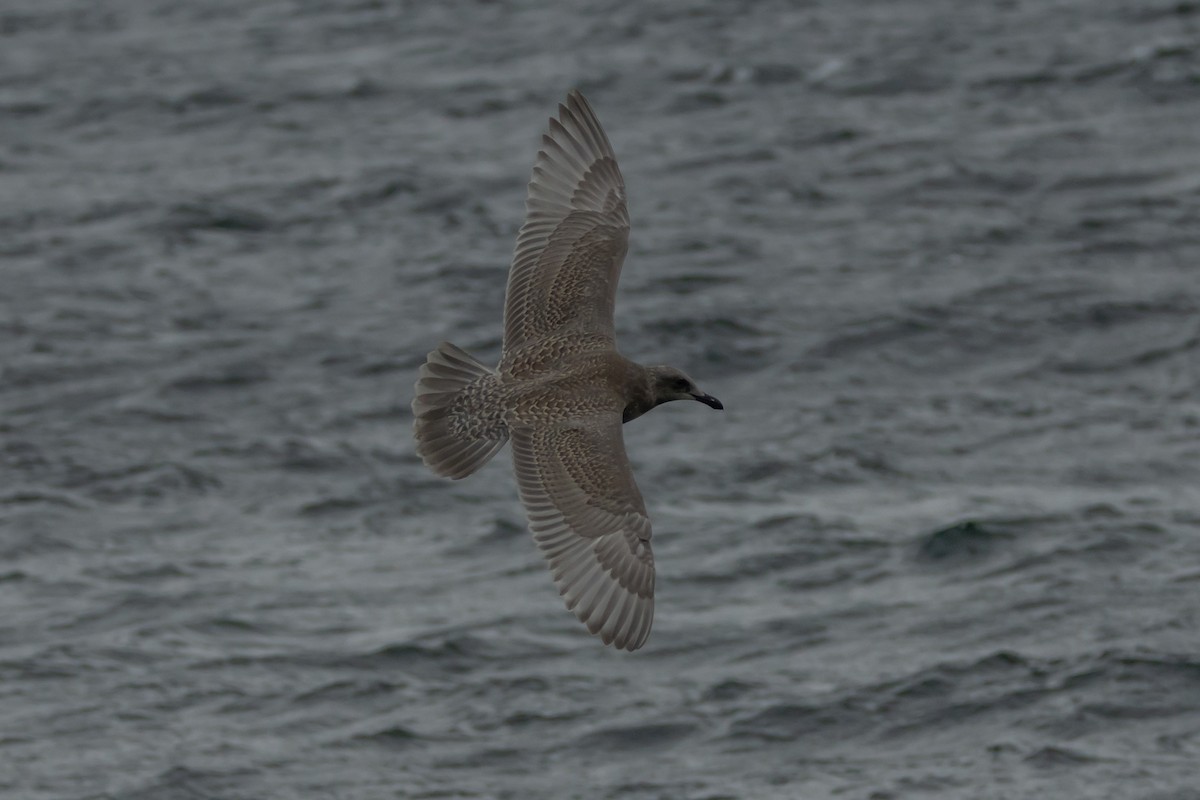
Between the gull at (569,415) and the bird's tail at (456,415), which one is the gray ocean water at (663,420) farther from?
the bird's tail at (456,415)

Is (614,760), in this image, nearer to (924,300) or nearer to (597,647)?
(597,647)

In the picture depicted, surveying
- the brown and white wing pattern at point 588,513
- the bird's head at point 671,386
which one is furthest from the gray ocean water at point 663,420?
the brown and white wing pattern at point 588,513

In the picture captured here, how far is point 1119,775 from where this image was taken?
11.8 metres

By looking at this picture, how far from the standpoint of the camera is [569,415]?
9.16 m

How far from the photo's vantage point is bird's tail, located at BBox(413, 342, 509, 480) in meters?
9.17

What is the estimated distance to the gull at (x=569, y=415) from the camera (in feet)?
29.4

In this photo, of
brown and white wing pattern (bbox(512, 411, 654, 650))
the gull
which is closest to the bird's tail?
the gull

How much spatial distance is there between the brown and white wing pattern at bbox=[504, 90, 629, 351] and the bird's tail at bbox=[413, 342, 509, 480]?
383 millimetres

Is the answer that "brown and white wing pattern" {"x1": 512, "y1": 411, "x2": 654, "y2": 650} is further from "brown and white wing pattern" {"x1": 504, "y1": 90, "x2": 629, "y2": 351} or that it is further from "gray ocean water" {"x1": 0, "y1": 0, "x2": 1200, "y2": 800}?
"gray ocean water" {"x1": 0, "y1": 0, "x2": 1200, "y2": 800}

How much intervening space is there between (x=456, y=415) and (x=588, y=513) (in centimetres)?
74

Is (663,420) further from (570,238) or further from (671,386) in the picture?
(671,386)

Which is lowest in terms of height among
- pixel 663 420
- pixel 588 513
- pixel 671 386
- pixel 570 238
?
pixel 663 420

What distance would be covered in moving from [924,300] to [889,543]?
11.1 feet

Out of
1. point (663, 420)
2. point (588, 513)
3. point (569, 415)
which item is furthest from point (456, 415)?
point (663, 420)
